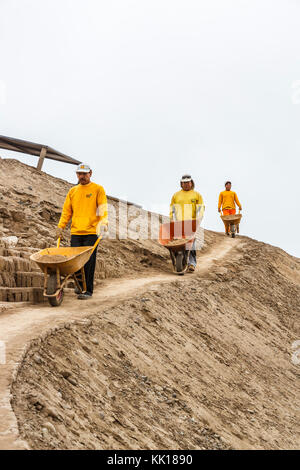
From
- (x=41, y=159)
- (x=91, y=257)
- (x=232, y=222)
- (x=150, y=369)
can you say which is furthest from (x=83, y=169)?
(x=232, y=222)

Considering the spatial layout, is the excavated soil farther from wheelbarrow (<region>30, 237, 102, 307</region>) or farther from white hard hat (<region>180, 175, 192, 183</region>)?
white hard hat (<region>180, 175, 192, 183</region>)

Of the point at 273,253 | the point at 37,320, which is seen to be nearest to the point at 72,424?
the point at 37,320

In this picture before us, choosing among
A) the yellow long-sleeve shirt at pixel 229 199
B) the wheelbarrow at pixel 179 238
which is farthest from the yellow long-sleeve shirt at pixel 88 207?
the yellow long-sleeve shirt at pixel 229 199

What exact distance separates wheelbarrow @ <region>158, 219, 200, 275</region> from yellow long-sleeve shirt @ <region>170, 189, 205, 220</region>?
329 millimetres

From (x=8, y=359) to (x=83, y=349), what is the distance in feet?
3.38

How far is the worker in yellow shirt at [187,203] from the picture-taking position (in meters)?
10.4

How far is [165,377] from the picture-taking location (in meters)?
5.16

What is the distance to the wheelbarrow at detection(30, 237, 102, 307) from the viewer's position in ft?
21.4

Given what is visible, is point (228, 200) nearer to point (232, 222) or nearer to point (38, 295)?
point (232, 222)

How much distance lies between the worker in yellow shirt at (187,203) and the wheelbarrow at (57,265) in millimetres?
3732

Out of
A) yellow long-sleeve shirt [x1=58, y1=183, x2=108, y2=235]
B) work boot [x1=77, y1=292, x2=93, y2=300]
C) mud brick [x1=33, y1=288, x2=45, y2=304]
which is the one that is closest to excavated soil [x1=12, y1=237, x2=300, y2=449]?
work boot [x1=77, y1=292, x2=93, y2=300]

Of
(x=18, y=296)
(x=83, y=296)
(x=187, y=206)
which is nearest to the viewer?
(x=18, y=296)

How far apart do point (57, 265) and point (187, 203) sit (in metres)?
4.57
